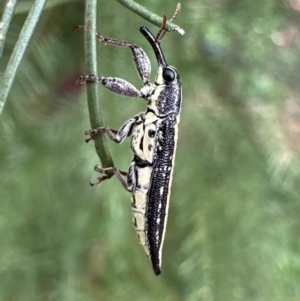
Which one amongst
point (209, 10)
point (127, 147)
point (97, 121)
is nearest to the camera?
point (97, 121)

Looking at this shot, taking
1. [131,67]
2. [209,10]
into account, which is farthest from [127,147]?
[209,10]

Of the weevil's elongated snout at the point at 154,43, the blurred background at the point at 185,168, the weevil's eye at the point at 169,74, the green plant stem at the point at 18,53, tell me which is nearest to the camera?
the green plant stem at the point at 18,53

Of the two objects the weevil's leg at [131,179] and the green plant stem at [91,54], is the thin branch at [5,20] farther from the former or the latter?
the weevil's leg at [131,179]

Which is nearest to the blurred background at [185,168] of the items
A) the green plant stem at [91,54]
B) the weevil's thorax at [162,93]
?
the weevil's thorax at [162,93]

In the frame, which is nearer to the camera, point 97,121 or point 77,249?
point 97,121

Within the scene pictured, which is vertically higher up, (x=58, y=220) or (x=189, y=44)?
(x=189, y=44)

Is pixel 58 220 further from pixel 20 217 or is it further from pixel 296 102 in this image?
pixel 296 102
